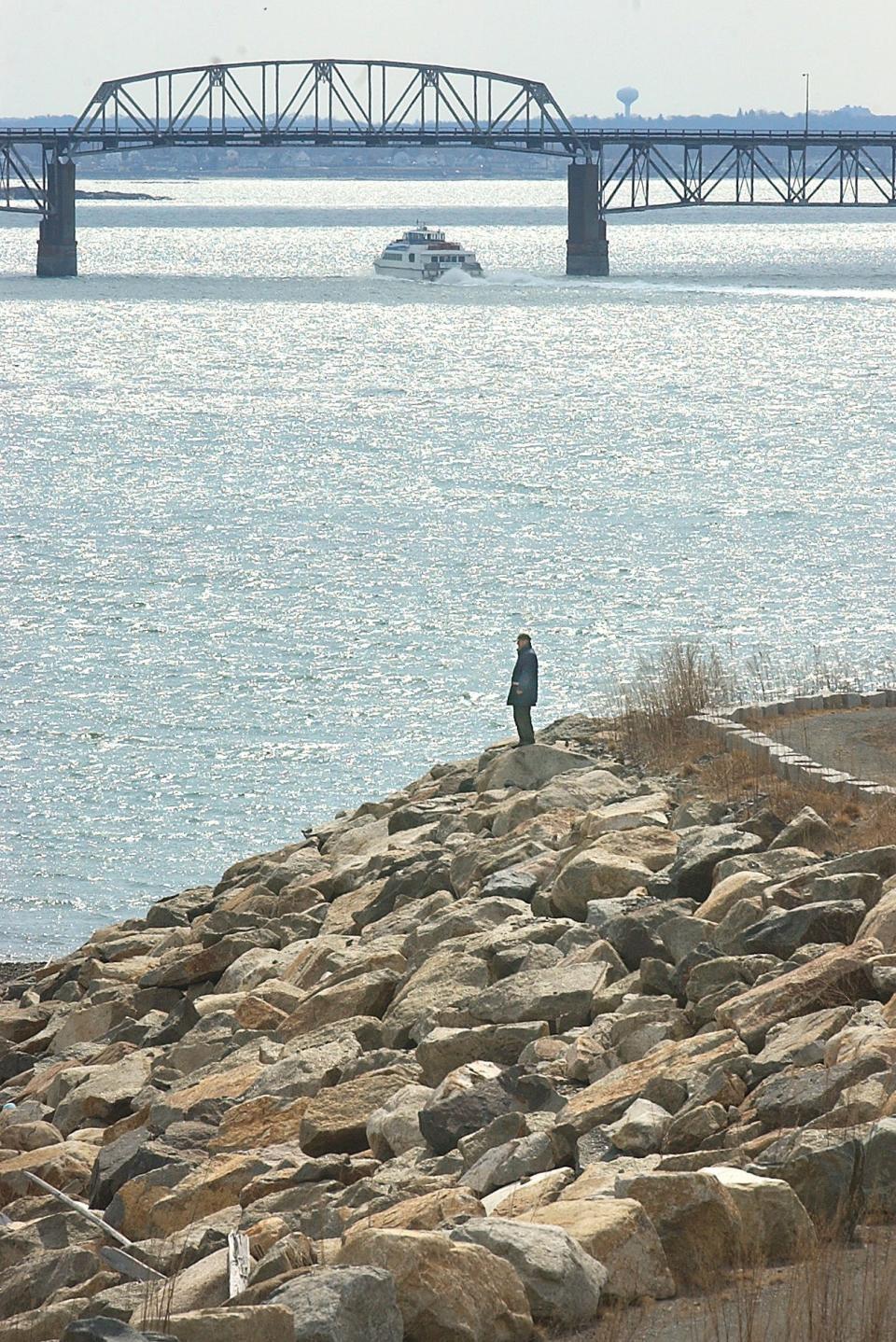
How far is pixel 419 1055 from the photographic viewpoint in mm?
11773

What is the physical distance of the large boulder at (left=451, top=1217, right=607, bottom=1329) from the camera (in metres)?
7.70

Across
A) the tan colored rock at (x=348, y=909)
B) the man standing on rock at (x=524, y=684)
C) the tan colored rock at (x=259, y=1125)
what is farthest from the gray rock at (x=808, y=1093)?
the man standing on rock at (x=524, y=684)

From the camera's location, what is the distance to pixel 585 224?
15225 cm

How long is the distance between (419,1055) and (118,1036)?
14.5 ft

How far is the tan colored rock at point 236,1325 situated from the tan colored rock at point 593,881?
6.94 meters

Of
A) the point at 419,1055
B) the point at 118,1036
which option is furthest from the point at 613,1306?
the point at 118,1036

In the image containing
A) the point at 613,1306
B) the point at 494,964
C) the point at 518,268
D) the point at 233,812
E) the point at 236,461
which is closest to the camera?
the point at 613,1306

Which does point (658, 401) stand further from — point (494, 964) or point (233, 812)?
point (494, 964)

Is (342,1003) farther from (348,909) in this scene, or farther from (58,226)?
(58,226)

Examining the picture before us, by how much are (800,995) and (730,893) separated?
7.53 feet

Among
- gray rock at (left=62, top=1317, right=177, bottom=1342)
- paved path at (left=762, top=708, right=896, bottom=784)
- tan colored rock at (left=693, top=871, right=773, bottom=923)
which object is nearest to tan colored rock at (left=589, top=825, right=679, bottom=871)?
tan colored rock at (left=693, top=871, right=773, bottom=923)

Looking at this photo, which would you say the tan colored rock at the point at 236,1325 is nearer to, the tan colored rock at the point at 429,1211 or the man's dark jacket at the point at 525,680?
the tan colored rock at the point at 429,1211

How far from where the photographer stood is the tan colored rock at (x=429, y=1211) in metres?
8.89

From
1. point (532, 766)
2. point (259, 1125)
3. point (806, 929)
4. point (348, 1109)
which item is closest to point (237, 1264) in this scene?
point (348, 1109)
